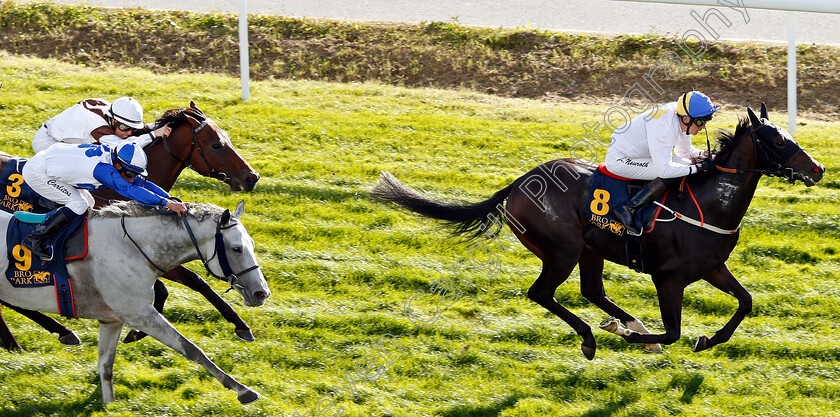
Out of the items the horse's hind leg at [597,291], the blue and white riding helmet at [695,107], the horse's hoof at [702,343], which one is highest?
the blue and white riding helmet at [695,107]

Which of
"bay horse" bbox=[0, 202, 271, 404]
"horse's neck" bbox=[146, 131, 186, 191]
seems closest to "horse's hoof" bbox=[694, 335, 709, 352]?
"bay horse" bbox=[0, 202, 271, 404]

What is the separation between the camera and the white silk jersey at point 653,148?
666 cm

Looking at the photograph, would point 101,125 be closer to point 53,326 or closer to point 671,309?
point 53,326

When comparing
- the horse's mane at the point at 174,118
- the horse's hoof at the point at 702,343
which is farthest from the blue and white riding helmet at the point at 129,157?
the horse's hoof at the point at 702,343

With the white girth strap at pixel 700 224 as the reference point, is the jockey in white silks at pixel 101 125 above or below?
above

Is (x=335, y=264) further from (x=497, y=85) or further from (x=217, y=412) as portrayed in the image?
(x=497, y=85)

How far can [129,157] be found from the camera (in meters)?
6.01

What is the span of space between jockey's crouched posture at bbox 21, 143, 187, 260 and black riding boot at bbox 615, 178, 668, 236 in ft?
10.1

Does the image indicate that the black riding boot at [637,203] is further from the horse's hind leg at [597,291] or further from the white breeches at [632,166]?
the horse's hind leg at [597,291]

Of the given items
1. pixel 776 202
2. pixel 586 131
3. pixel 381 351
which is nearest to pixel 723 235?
pixel 381 351

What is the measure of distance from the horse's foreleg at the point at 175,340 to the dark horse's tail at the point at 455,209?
217 centimetres

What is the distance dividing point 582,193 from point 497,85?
203 inches

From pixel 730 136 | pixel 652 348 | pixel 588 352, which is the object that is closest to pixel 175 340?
pixel 588 352

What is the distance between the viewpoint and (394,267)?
27.7 ft
